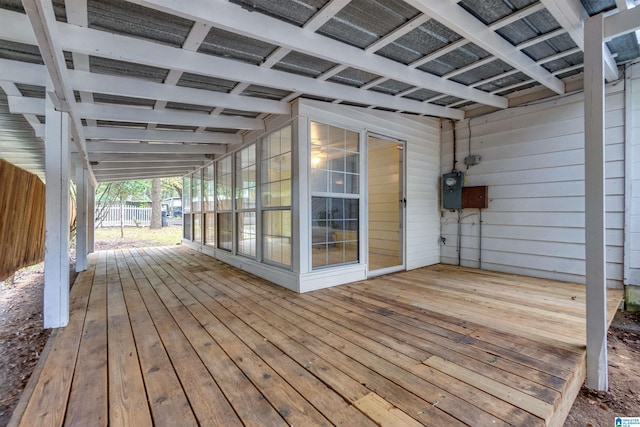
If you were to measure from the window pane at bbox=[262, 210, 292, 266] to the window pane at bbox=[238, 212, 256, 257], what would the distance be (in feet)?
1.15

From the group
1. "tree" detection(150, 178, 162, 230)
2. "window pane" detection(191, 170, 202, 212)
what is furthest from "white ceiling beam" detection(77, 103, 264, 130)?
"tree" detection(150, 178, 162, 230)

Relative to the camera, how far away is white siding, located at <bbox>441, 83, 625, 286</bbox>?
11.3 feet

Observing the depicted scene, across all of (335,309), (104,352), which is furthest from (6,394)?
(335,309)

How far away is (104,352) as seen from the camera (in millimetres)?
2010

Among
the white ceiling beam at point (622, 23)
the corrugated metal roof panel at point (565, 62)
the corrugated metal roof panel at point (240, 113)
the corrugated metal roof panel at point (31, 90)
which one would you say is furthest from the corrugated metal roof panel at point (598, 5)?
the corrugated metal roof panel at point (31, 90)

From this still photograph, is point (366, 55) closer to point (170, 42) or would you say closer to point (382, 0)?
point (382, 0)

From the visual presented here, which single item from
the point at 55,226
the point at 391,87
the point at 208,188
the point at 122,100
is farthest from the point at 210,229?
the point at 391,87

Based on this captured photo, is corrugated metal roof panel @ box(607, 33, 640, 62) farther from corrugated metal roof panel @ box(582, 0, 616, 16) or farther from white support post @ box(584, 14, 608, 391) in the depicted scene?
white support post @ box(584, 14, 608, 391)

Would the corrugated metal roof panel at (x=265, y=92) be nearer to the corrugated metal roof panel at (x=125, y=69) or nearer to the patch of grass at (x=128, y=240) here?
the corrugated metal roof panel at (x=125, y=69)

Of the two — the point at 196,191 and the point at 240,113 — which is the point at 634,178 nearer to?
the point at 240,113

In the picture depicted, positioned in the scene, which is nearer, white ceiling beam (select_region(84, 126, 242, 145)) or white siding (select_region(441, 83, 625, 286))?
white siding (select_region(441, 83, 625, 286))

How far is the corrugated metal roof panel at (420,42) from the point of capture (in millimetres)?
2410

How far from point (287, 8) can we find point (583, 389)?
11.0ft

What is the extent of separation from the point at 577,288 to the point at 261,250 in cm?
424
